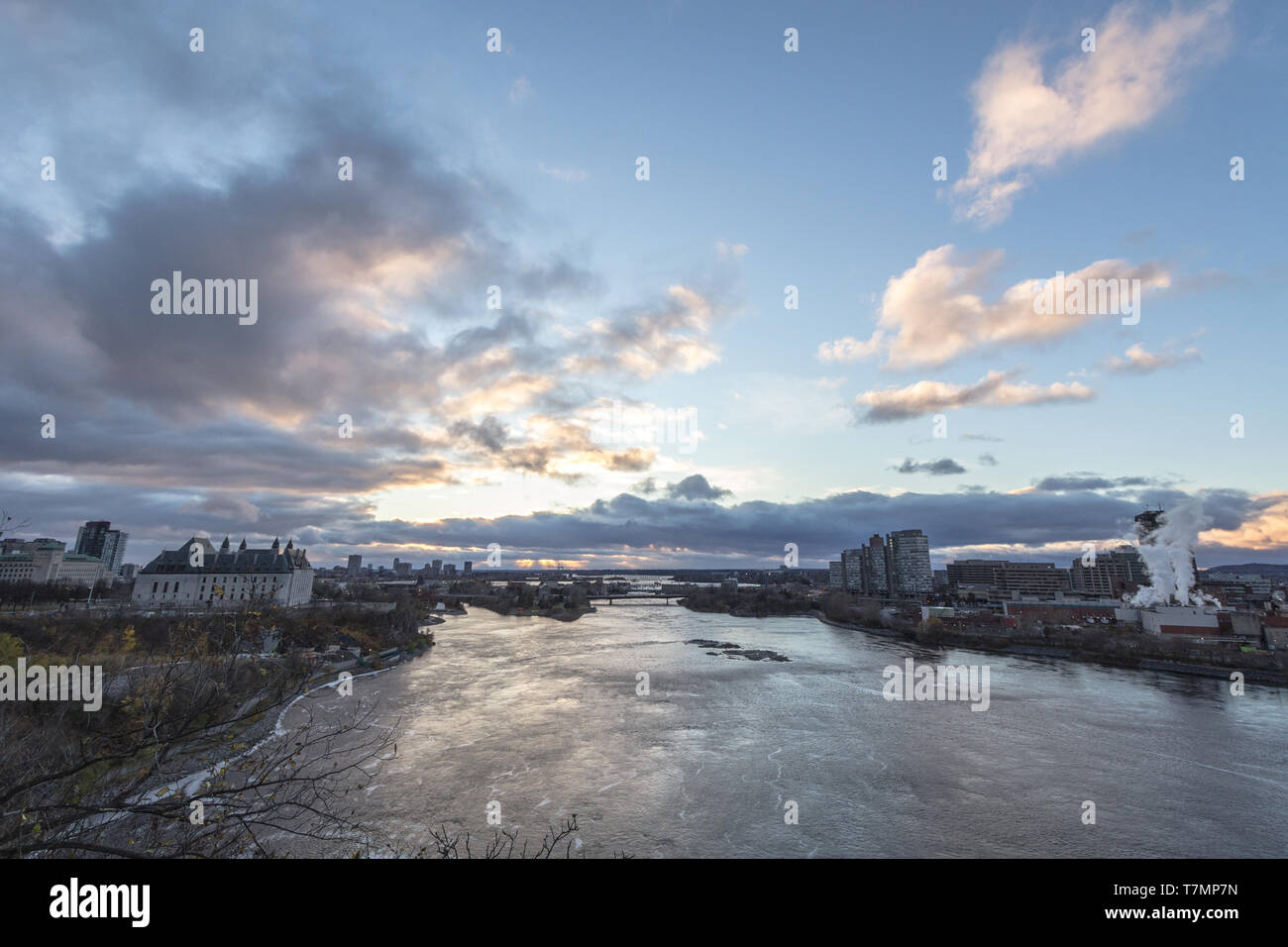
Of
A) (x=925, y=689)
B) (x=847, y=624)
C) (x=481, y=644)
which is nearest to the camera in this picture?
(x=925, y=689)

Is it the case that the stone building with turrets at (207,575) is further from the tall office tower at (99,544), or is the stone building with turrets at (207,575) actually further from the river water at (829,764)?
the tall office tower at (99,544)

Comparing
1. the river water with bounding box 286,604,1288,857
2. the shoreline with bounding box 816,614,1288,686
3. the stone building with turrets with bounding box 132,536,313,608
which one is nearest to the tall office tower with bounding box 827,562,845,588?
the shoreline with bounding box 816,614,1288,686

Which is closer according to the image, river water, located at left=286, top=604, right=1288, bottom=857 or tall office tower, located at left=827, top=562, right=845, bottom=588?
river water, located at left=286, top=604, right=1288, bottom=857

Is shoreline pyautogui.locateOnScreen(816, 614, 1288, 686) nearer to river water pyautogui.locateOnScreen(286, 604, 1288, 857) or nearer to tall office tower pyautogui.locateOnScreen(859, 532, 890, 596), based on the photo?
river water pyautogui.locateOnScreen(286, 604, 1288, 857)
